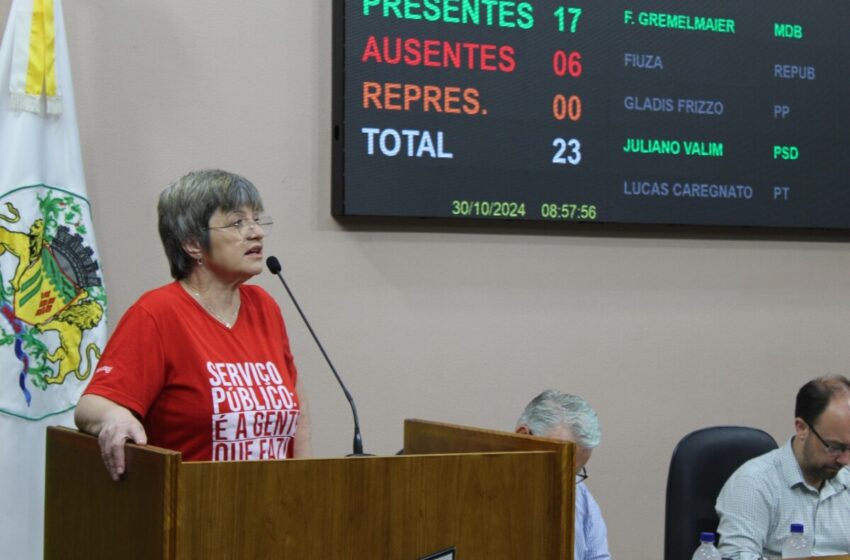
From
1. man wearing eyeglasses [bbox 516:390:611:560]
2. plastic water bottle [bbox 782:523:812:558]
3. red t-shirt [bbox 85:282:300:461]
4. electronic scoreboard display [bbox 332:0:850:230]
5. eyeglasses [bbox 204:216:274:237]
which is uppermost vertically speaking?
electronic scoreboard display [bbox 332:0:850:230]

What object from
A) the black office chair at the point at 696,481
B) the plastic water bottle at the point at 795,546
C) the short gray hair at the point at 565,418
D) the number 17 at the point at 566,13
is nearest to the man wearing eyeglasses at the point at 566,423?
the short gray hair at the point at 565,418

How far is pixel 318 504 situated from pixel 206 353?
52 cm

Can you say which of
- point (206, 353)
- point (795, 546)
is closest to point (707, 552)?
point (795, 546)

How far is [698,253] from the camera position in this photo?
12.8ft

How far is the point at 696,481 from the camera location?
3166 millimetres

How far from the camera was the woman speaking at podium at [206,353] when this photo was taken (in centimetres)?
196

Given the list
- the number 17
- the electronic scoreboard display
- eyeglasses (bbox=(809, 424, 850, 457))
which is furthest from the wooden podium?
the number 17

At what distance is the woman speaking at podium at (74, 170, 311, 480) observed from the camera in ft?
6.42

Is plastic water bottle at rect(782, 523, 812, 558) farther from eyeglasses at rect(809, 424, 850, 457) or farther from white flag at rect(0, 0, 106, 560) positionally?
white flag at rect(0, 0, 106, 560)

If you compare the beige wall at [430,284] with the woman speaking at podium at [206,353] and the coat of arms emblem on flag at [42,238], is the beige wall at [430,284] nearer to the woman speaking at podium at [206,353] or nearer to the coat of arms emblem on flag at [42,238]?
the coat of arms emblem on flag at [42,238]

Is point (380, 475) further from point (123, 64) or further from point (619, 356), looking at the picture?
point (619, 356)

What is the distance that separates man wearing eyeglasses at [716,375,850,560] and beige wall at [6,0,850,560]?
81 centimetres

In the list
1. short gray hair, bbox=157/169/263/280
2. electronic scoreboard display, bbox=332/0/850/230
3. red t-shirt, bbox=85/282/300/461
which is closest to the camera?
red t-shirt, bbox=85/282/300/461

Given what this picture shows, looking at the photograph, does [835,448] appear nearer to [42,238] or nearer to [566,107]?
[566,107]
